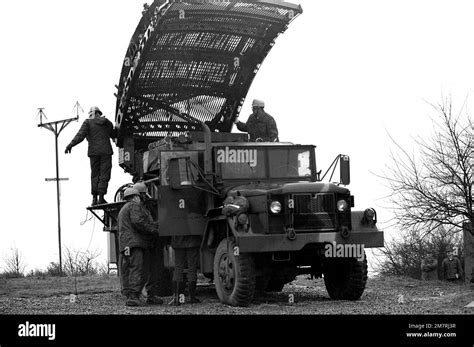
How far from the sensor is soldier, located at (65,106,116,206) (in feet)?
53.5

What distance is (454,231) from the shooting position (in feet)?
63.4

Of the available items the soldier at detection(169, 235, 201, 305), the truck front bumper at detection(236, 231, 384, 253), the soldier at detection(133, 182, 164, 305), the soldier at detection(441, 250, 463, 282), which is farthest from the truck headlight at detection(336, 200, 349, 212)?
the soldier at detection(441, 250, 463, 282)

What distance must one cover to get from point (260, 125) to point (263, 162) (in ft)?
5.08

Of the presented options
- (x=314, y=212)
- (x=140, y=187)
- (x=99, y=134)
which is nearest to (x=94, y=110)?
(x=99, y=134)

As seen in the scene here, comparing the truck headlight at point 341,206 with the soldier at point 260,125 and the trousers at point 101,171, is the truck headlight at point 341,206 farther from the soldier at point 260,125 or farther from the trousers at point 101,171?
the trousers at point 101,171

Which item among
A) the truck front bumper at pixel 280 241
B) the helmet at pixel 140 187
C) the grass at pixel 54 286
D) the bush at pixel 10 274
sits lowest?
the grass at pixel 54 286

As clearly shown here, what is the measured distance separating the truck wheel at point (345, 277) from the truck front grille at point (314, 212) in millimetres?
678

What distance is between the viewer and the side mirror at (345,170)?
559 inches

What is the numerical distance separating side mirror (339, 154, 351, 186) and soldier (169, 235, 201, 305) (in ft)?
7.12

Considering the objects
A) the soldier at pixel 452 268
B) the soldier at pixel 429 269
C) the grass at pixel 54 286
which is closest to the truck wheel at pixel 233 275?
the grass at pixel 54 286

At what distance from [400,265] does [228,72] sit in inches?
352

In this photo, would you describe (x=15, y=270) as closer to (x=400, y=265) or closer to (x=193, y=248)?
(x=400, y=265)

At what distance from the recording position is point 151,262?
15172mm
